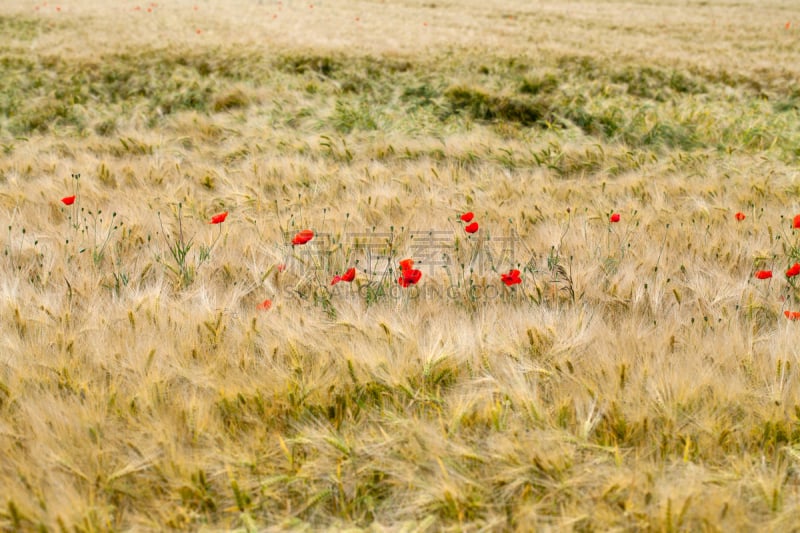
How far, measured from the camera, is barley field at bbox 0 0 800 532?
1.20m

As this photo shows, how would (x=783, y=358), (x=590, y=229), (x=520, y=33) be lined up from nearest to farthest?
(x=783, y=358)
(x=590, y=229)
(x=520, y=33)

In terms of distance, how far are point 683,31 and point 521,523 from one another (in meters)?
13.5

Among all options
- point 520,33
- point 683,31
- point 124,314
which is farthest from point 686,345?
point 683,31

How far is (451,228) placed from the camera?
2861 millimetres

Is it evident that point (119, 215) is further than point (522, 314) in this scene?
Yes

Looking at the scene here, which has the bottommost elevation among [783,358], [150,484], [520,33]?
[150,484]

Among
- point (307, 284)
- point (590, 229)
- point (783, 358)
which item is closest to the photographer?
point (783, 358)

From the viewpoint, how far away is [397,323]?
5.80 feet

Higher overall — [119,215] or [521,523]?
[119,215]

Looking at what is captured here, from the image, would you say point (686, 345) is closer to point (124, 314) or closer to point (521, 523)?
point (521, 523)

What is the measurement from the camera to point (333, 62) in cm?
745

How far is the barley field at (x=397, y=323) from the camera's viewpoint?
120cm

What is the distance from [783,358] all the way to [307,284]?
1.63 metres

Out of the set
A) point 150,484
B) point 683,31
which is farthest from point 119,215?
point 683,31
